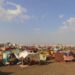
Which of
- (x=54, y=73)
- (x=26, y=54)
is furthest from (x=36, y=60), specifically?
(x=54, y=73)

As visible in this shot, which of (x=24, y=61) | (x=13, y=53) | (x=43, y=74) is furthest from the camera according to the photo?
(x=13, y=53)

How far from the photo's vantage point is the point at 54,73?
80.5ft

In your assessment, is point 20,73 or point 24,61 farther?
point 24,61

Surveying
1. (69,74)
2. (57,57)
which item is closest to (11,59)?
(57,57)

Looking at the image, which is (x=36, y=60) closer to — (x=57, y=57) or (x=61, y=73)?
(x=57, y=57)

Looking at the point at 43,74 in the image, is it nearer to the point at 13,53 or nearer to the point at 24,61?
the point at 24,61

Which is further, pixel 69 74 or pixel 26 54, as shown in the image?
pixel 26 54

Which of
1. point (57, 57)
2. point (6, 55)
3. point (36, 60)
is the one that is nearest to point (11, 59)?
point (6, 55)

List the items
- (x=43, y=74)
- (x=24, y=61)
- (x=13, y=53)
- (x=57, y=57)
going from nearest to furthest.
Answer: (x=43, y=74)
(x=24, y=61)
(x=13, y=53)
(x=57, y=57)

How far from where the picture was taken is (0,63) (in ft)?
109

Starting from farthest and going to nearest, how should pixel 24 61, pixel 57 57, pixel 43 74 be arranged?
pixel 57 57, pixel 24 61, pixel 43 74

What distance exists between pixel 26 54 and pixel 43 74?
916 cm

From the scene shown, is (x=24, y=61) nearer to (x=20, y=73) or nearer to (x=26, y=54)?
(x=26, y=54)

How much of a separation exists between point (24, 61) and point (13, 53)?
11.0 ft
